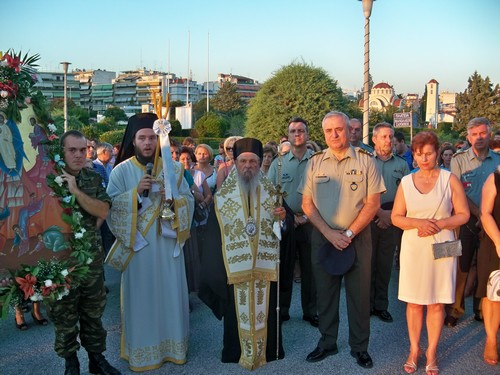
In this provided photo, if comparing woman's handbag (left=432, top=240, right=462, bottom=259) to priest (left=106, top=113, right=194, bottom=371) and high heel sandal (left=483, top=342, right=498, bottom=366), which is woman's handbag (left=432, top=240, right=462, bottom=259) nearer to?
high heel sandal (left=483, top=342, right=498, bottom=366)

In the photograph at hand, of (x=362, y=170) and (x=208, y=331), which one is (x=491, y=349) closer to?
(x=362, y=170)

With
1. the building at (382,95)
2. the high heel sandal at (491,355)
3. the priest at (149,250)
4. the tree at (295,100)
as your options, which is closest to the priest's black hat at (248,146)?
the priest at (149,250)

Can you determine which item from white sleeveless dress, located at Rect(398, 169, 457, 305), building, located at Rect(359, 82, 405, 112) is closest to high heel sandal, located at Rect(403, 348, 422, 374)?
white sleeveless dress, located at Rect(398, 169, 457, 305)

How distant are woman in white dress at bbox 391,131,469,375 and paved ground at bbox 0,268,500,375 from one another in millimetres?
389

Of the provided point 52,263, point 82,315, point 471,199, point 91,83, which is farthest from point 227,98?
point 91,83

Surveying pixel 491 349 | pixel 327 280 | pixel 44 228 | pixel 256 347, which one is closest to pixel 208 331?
pixel 256 347

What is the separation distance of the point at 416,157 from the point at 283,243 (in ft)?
5.18

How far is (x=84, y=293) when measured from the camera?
13.0 feet

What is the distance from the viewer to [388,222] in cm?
Result: 548

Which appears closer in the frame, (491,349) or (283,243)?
(491,349)

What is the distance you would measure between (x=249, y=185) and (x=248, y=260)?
2.28ft

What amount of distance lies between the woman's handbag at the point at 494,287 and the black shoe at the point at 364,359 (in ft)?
3.96

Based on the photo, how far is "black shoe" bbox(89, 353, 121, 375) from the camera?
416cm

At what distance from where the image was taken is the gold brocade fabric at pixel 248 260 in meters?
4.38
